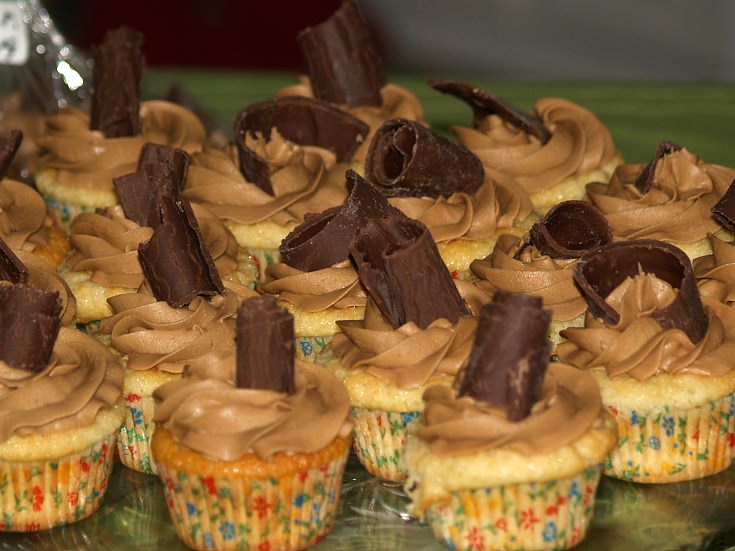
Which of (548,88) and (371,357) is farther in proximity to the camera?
(548,88)

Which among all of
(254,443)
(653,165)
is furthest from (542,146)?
(254,443)

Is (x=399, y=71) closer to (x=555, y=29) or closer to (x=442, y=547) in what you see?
(x=555, y=29)

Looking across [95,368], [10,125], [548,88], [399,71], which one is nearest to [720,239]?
[95,368]

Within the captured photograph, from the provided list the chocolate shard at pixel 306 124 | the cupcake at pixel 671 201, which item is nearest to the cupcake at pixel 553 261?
the cupcake at pixel 671 201

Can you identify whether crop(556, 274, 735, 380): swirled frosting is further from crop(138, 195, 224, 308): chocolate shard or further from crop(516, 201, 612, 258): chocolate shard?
crop(138, 195, 224, 308): chocolate shard

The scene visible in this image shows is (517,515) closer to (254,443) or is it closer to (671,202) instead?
(254,443)

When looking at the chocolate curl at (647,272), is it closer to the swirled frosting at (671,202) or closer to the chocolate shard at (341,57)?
the swirled frosting at (671,202)
